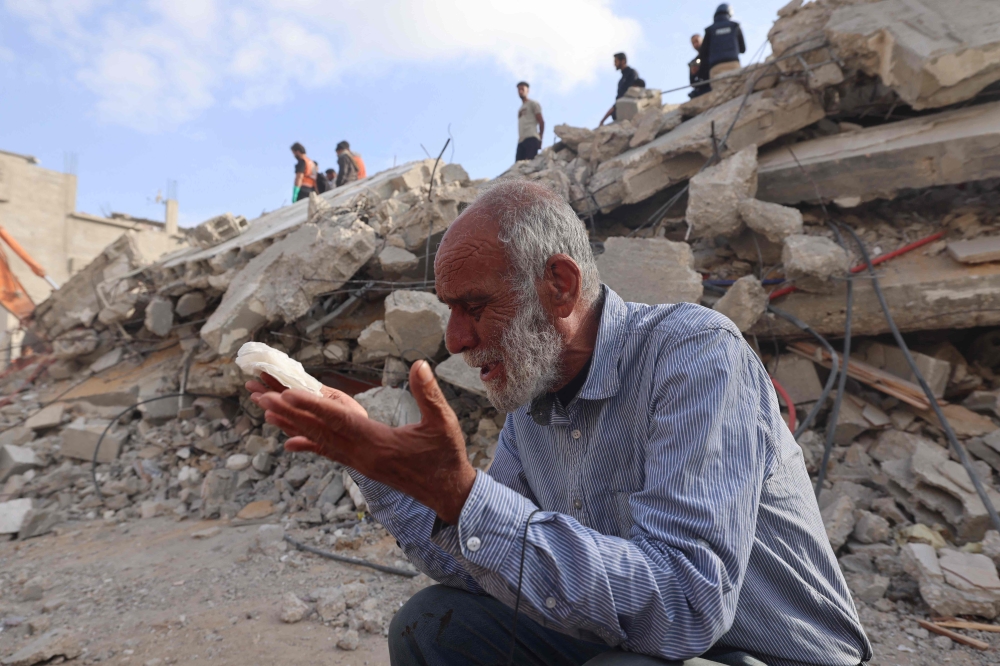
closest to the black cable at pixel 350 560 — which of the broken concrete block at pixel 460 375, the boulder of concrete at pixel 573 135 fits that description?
the broken concrete block at pixel 460 375

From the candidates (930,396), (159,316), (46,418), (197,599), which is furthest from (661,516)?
(46,418)

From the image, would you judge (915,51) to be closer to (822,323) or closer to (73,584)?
(822,323)

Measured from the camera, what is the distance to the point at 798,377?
414 cm

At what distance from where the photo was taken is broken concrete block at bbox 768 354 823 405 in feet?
13.4

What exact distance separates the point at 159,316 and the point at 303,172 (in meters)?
4.60

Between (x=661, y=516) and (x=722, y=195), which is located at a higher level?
(x=722, y=195)

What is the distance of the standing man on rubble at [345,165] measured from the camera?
1052 cm

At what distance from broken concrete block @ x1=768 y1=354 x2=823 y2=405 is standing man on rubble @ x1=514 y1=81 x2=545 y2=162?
218 inches

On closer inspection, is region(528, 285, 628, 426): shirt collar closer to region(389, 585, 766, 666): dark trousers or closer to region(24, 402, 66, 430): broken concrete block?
region(389, 585, 766, 666): dark trousers

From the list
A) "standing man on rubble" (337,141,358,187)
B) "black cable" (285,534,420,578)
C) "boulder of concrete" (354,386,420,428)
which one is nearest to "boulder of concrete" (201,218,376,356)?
"boulder of concrete" (354,386,420,428)

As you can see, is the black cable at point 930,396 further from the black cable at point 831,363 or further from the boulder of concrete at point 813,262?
the black cable at point 831,363

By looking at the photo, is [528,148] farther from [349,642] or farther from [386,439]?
[386,439]

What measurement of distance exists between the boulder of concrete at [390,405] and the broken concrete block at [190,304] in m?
3.31

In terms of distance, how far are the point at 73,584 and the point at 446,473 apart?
3.79m
